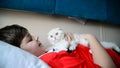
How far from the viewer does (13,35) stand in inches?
38.3

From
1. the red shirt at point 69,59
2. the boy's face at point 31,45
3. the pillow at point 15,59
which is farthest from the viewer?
the boy's face at point 31,45

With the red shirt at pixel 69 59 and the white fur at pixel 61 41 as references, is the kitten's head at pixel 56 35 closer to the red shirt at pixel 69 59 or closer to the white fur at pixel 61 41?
the white fur at pixel 61 41

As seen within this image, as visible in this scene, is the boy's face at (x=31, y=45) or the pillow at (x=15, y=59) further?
the boy's face at (x=31, y=45)

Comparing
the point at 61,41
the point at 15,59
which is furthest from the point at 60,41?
the point at 15,59

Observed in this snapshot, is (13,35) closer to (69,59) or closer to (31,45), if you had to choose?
(31,45)

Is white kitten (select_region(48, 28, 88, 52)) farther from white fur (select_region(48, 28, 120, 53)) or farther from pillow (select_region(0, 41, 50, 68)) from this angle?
pillow (select_region(0, 41, 50, 68))

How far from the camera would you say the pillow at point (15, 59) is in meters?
0.70

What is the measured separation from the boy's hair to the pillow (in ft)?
0.62

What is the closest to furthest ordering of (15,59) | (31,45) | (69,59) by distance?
(15,59)
(69,59)
(31,45)

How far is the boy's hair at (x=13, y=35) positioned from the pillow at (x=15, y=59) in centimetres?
Result: 19

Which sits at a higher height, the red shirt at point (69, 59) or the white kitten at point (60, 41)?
the white kitten at point (60, 41)

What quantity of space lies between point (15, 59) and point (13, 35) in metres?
0.28

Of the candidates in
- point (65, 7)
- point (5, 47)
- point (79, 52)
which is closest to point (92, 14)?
point (65, 7)

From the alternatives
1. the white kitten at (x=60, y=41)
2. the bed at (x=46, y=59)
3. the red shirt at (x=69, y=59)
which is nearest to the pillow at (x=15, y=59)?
the bed at (x=46, y=59)
